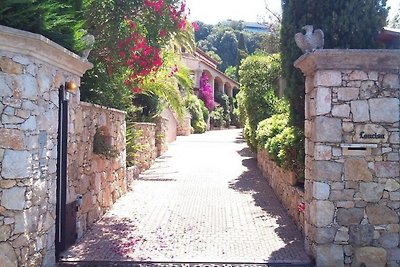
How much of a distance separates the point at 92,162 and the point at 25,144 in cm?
274

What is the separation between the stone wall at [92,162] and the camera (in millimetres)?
6539

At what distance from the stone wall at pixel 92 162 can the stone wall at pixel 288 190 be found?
361 cm

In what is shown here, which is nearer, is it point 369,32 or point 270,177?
point 369,32

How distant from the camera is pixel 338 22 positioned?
7.04 meters

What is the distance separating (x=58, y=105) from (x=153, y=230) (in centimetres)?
283

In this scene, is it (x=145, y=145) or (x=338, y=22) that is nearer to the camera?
(x=338, y=22)

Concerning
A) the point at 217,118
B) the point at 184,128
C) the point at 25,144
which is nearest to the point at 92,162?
the point at 25,144

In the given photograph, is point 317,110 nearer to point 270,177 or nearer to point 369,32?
point 369,32

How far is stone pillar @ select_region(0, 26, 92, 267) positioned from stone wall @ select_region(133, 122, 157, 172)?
7702 mm

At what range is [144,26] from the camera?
27.6 ft

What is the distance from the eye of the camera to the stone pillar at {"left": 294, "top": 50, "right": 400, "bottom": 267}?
5672 millimetres

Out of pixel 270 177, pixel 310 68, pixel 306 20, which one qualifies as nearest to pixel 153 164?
pixel 270 177

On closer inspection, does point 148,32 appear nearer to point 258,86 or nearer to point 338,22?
point 338,22

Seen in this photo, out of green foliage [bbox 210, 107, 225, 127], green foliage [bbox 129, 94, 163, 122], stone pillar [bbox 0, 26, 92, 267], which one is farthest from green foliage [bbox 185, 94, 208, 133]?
stone pillar [bbox 0, 26, 92, 267]
